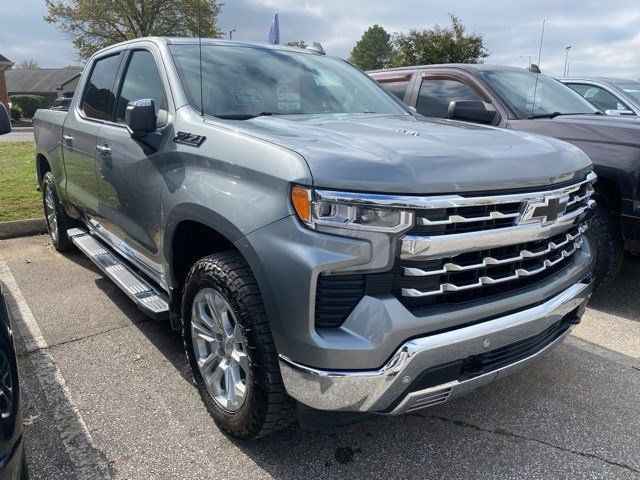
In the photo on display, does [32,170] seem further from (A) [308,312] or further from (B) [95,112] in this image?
(A) [308,312]

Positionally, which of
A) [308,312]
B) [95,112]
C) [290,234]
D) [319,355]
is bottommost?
[319,355]

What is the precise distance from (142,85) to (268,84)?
898 mm

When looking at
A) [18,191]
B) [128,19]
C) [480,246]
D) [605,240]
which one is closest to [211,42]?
[480,246]

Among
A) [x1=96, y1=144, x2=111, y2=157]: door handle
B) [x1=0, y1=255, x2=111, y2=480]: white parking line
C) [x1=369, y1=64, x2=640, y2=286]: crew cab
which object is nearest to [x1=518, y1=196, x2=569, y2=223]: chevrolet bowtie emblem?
[x1=369, y1=64, x2=640, y2=286]: crew cab

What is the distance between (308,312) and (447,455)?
111 cm

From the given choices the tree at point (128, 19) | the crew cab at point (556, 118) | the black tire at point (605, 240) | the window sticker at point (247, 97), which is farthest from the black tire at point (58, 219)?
the tree at point (128, 19)

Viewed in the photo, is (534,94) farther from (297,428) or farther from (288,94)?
(297,428)

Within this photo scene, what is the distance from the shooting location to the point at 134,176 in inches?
125

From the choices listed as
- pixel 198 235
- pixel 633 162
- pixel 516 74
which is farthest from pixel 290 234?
pixel 516 74

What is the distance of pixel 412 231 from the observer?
6.48 ft

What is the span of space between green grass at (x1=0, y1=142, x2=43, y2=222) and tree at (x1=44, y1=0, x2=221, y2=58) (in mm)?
28561

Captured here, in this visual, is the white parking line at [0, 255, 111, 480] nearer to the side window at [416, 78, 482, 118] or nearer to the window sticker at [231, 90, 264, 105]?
the window sticker at [231, 90, 264, 105]

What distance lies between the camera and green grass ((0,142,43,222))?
665 centimetres

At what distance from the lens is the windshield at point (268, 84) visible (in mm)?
2973
